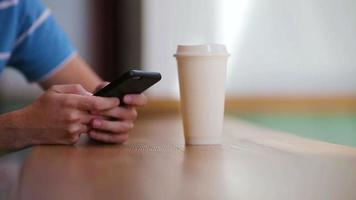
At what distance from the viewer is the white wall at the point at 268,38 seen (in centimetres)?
294

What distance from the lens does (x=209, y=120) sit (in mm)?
1011

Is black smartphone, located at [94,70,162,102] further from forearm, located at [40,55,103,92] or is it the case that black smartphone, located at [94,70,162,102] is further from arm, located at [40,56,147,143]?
forearm, located at [40,55,103,92]

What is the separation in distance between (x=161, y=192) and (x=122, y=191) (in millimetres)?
38

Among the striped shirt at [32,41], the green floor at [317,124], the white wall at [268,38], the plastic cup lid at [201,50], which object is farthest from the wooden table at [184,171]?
the white wall at [268,38]

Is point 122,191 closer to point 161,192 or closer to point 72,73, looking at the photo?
point 161,192

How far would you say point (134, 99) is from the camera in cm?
110

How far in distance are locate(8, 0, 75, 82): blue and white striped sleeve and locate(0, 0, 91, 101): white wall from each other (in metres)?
1.11

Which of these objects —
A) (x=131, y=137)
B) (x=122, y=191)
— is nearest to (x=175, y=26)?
(x=131, y=137)

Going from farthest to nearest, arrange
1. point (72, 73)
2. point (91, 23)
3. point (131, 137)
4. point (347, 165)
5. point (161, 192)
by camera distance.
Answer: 1. point (91, 23)
2. point (72, 73)
3. point (131, 137)
4. point (347, 165)
5. point (161, 192)

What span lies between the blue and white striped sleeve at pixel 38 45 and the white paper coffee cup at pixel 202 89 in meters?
0.77

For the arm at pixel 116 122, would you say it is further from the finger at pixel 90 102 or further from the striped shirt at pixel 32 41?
the striped shirt at pixel 32 41

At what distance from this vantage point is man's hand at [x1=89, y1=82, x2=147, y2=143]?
1.07m

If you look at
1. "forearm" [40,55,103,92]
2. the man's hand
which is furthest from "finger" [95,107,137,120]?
"forearm" [40,55,103,92]

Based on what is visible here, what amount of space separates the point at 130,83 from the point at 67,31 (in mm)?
2036
